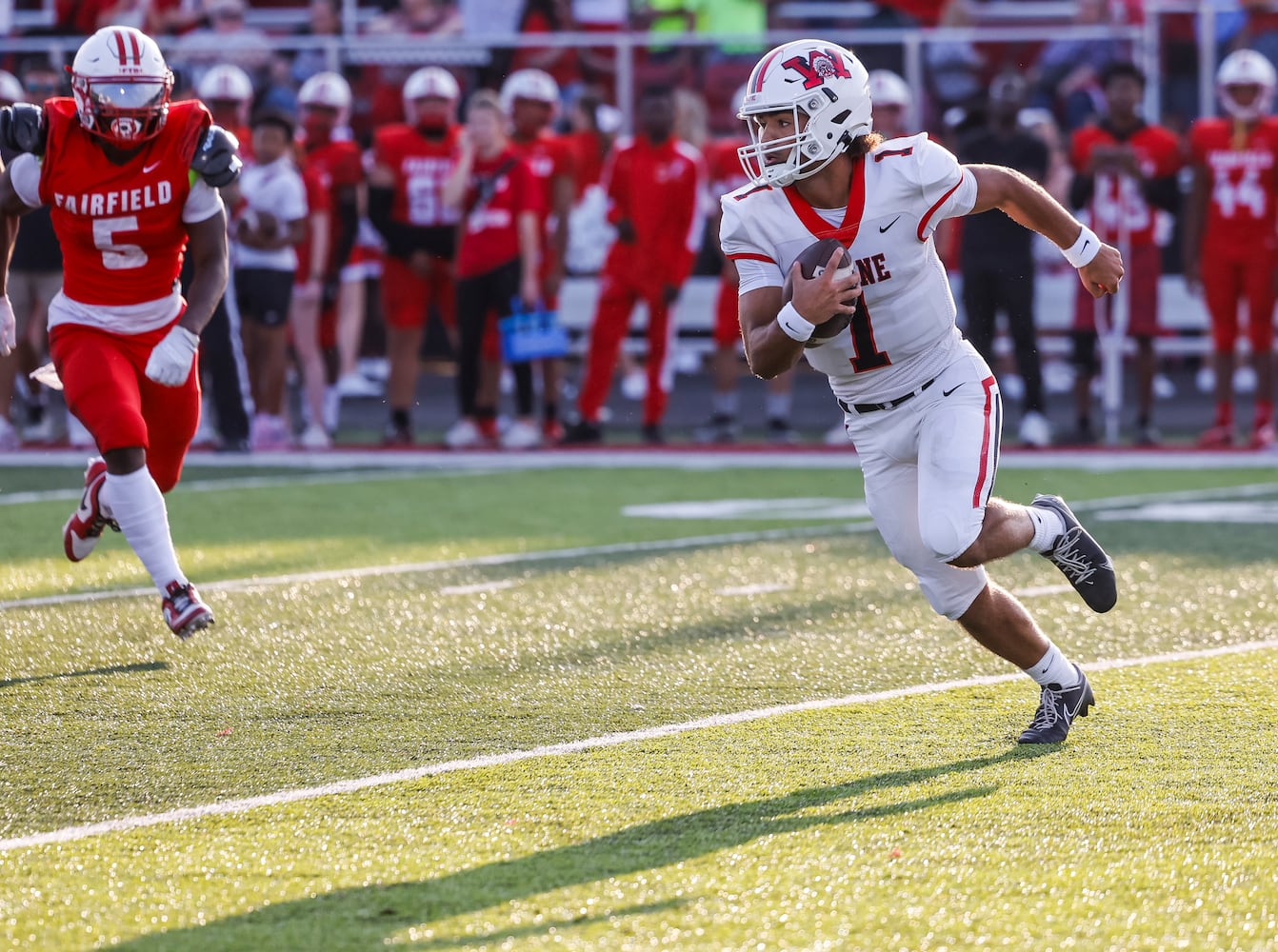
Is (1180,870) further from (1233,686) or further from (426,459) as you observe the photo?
(426,459)

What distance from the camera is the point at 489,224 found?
11.9 m

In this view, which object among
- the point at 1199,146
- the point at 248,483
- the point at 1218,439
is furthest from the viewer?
the point at 1218,439

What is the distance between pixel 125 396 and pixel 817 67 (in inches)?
95.7

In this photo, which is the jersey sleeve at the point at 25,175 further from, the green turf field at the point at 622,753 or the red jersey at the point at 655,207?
the red jersey at the point at 655,207

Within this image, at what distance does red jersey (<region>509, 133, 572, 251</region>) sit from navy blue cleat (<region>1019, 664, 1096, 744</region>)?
7636mm

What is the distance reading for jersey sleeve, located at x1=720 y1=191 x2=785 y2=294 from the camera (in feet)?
15.4

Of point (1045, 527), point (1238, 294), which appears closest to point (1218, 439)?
point (1238, 294)

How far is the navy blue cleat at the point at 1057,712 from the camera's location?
4.75 m

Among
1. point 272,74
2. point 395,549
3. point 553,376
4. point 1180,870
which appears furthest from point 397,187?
point 1180,870

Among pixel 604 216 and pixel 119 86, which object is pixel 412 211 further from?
pixel 119 86

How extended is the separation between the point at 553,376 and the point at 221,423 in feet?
6.77

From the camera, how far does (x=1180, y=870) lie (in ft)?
12.0

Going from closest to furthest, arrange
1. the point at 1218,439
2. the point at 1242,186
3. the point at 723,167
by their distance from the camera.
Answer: the point at 1242,186
the point at 1218,439
the point at 723,167

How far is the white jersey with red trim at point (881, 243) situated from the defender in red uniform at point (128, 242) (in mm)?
2078
